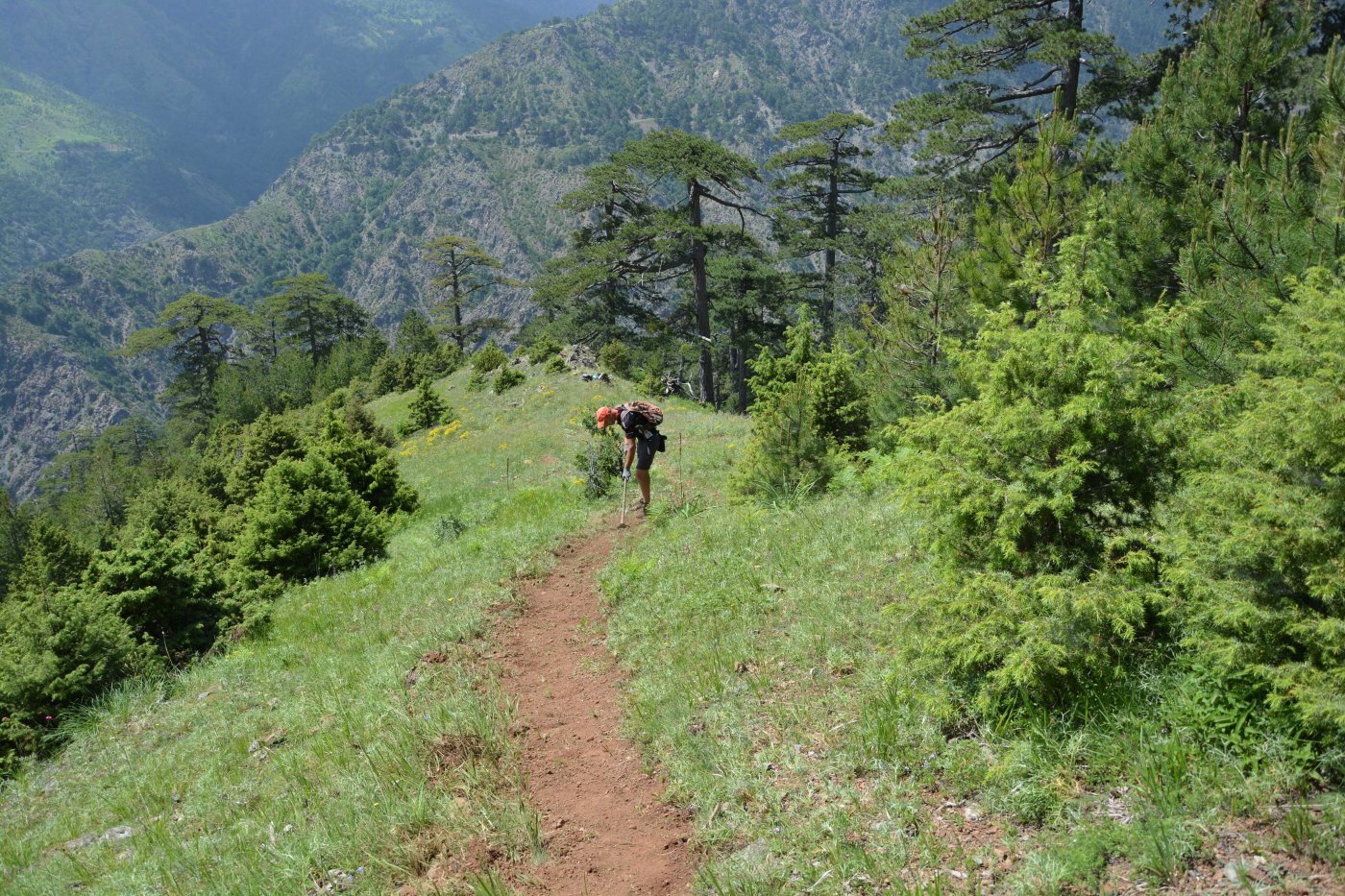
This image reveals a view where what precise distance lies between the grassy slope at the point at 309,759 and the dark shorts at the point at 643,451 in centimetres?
140

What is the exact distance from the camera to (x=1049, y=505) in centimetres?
406

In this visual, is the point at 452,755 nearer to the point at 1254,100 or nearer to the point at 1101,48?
the point at 1254,100

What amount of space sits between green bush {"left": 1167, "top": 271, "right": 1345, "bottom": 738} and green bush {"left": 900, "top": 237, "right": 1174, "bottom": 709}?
42cm

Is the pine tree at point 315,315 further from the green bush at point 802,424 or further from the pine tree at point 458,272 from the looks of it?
the green bush at point 802,424

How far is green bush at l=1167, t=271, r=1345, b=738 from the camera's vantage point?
2979 millimetres

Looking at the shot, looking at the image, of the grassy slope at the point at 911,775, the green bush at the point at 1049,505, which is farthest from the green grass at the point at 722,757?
the green bush at the point at 1049,505

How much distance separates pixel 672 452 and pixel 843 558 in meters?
9.58

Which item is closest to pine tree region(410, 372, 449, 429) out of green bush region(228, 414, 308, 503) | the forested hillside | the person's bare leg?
green bush region(228, 414, 308, 503)

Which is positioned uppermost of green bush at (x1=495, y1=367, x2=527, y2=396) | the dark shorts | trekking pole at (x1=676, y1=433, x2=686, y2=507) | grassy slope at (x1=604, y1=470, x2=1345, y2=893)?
green bush at (x1=495, y1=367, x2=527, y2=396)

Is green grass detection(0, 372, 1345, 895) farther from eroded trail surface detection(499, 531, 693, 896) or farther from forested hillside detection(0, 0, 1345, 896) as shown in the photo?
eroded trail surface detection(499, 531, 693, 896)

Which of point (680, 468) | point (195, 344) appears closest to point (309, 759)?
point (680, 468)

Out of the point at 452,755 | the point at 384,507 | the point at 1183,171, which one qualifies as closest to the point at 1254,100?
the point at 1183,171

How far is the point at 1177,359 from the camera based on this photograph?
23.5 feet

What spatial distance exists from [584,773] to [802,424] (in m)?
6.39
